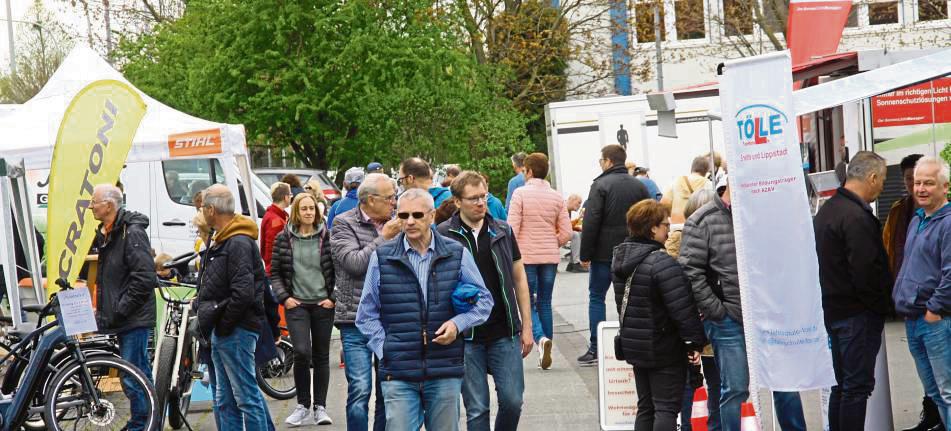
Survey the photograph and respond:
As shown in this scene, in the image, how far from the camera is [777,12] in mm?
28359

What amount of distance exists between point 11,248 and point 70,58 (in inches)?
185

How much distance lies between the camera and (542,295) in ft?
38.2

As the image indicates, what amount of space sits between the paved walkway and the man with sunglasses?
5.98 feet

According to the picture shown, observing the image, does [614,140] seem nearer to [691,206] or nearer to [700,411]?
[691,206]

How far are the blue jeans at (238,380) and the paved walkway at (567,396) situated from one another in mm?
1414

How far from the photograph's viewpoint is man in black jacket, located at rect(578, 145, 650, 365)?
37.3 ft

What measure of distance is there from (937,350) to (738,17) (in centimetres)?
2834

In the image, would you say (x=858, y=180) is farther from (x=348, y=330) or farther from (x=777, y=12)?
(x=777, y=12)

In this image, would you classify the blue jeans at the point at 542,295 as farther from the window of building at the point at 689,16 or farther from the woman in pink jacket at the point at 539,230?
the window of building at the point at 689,16

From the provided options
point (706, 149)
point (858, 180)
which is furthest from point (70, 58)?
point (706, 149)

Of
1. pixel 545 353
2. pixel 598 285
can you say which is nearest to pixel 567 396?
pixel 545 353

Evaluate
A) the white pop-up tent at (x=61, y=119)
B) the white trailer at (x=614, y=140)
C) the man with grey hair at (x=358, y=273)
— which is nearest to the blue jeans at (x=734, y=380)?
the man with grey hair at (x=358, y=273)

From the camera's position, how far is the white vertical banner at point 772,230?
20.9ft

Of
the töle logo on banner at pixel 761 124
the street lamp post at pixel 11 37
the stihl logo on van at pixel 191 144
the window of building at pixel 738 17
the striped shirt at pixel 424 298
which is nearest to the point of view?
the töle logo on banner at pixel 761 124
